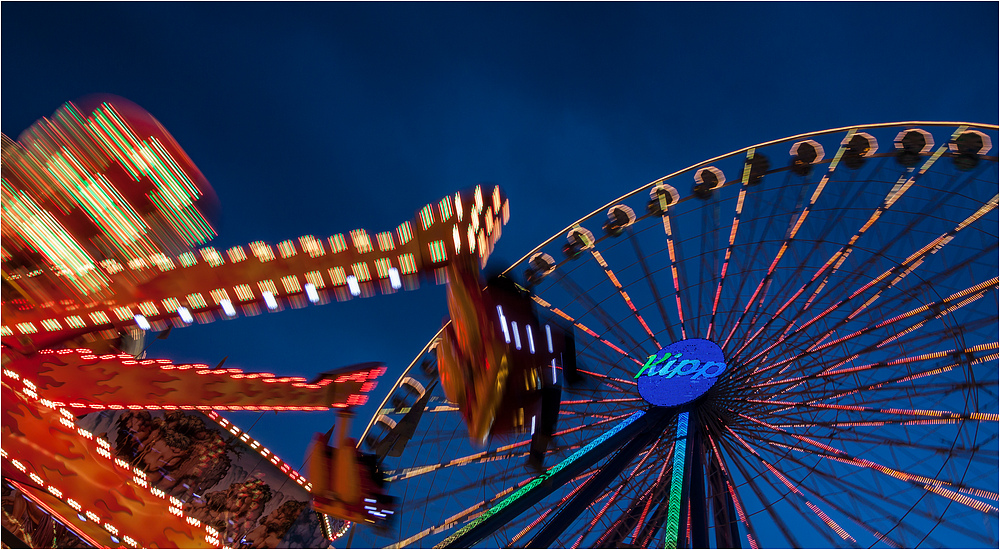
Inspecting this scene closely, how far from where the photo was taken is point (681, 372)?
10.7 meters

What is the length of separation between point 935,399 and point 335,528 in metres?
14.5

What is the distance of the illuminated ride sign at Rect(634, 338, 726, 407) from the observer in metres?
10.5

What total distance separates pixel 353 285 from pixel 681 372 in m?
7.81

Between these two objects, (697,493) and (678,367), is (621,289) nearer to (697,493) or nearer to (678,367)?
(678,367)

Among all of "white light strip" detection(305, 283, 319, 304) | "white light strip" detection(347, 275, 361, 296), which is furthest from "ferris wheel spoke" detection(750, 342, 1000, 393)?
"white light strip" detection(305, 283, 319, 304)

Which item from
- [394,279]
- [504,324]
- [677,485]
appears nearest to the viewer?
[394,279]

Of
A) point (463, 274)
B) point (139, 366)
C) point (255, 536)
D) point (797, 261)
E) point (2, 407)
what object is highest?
point (797, 261)

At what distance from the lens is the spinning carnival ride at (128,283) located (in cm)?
459

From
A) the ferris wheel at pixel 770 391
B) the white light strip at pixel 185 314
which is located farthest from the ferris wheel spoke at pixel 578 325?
the white light strip at pixel 185 314

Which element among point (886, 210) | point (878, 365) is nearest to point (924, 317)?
point (878, 365)

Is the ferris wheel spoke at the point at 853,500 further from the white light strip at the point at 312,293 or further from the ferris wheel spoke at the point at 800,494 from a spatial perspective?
the white light strip at the point at 312,293

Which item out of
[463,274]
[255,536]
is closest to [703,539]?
[463,274]

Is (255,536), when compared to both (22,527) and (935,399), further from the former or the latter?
(935,399)

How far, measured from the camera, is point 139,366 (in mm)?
5195
